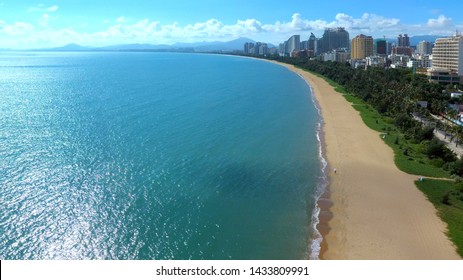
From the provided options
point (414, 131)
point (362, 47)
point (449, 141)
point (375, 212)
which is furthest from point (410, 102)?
point (362, 47)

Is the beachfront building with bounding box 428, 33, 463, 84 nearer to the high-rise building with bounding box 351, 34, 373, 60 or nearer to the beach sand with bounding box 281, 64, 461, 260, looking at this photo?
the beach sand with bounding box 281, 64, 461, 260

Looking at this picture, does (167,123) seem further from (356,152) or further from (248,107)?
(356,152)

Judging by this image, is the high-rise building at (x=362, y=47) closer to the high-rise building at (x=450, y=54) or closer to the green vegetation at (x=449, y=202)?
the high-rise building at (x=450, y=54)

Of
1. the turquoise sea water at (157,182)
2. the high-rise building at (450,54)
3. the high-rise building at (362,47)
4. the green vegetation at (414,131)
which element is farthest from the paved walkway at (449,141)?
the high-rise building at (362,47)

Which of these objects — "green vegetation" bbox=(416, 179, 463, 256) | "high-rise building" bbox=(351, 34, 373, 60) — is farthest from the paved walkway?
"high-rise building" bbox=(351, 34, 373, 60)

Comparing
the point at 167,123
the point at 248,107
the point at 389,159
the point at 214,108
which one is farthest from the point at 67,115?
the point at 389,159

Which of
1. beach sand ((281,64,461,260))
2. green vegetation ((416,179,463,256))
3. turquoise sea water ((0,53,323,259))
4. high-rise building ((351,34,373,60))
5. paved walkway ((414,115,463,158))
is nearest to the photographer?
beach sand ((281,64,461,260))

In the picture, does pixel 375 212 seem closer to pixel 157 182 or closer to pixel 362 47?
pixel 157 182
